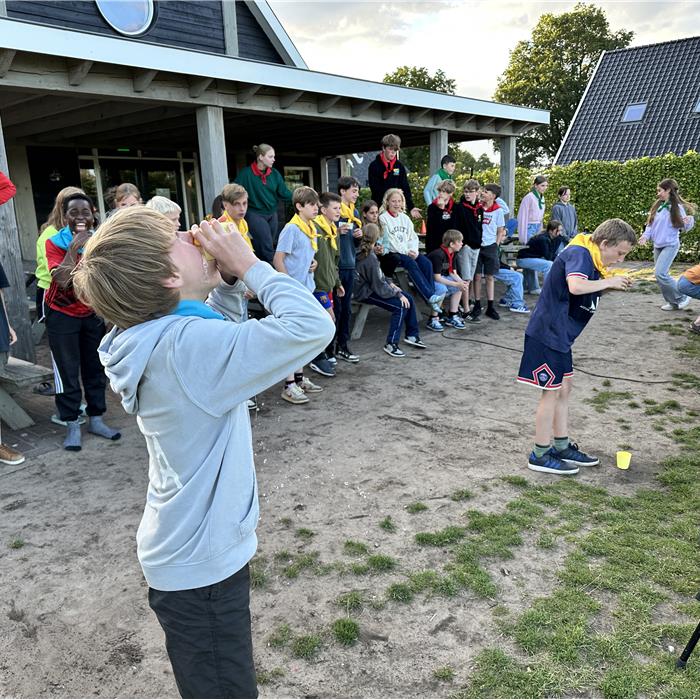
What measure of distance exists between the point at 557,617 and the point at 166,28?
434 inches

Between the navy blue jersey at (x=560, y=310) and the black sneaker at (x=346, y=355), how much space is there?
2.98 metres

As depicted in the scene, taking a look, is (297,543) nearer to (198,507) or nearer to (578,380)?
(198,507)

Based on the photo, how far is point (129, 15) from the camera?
9875mm

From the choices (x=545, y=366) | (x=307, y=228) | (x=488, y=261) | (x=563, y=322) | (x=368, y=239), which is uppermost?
(x=307, y=228)

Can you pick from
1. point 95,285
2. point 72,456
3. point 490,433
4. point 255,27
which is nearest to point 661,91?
point 255,27

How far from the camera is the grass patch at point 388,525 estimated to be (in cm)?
330

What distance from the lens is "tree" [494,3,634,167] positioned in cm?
3762

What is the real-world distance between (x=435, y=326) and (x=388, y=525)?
4.91 meters

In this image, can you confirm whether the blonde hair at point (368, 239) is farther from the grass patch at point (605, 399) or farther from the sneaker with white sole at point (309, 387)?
the grass patch at point (605, 399)

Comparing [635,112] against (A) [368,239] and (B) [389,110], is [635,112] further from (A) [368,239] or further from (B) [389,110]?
(A) [368,239]

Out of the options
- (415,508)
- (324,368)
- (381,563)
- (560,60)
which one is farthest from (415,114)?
(560,60)

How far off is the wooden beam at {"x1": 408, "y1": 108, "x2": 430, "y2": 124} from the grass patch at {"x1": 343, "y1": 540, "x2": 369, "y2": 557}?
7979mm

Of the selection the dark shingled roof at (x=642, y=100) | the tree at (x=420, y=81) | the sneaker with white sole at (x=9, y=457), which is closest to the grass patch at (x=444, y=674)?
the sneaker with white sole at (x=9, y=457)

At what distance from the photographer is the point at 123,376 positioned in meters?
1.33
